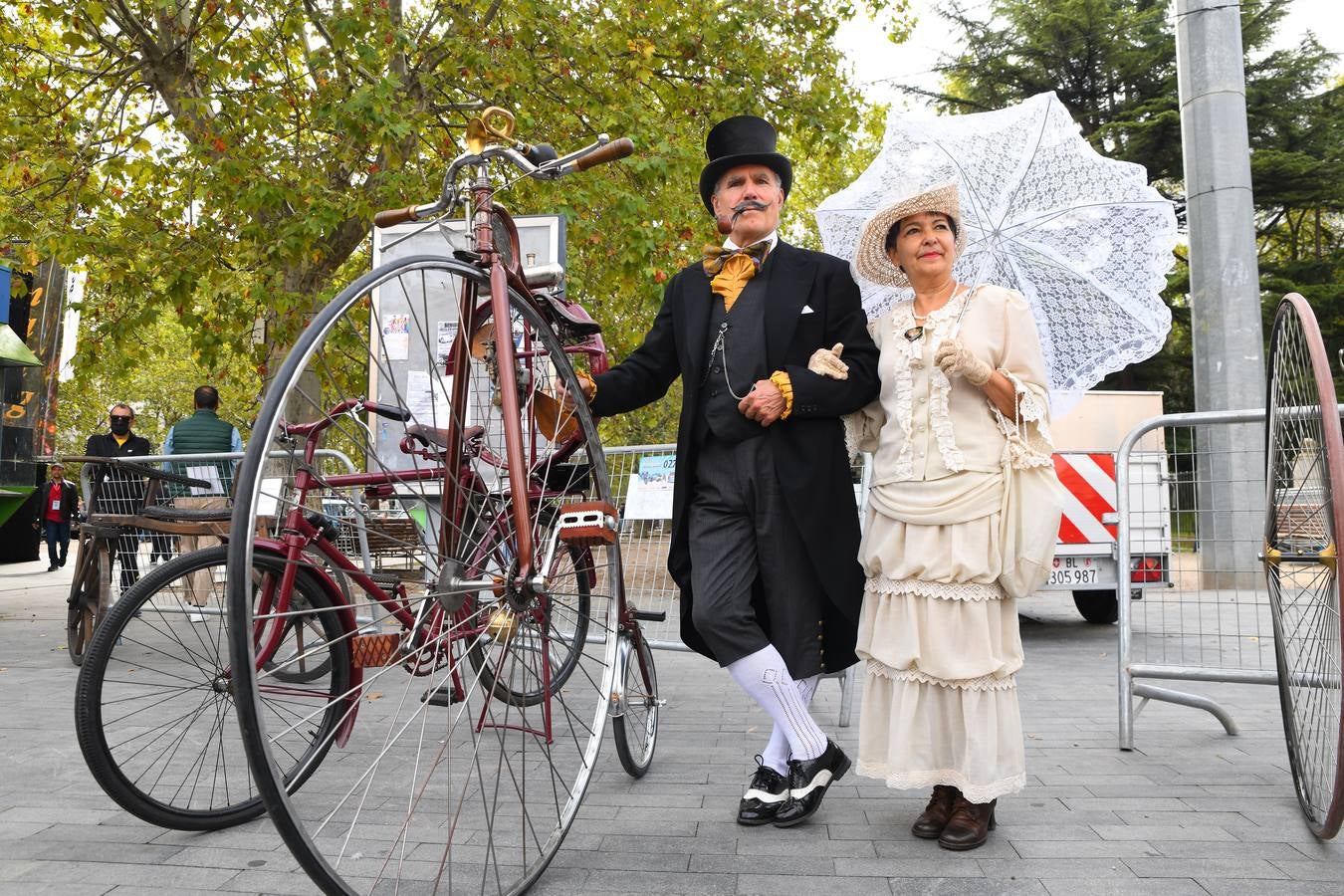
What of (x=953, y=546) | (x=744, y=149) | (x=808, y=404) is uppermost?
(x=744, y=149)

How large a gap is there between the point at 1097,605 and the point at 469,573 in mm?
7280

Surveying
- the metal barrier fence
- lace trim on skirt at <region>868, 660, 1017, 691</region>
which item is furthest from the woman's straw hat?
the metal barrier fence

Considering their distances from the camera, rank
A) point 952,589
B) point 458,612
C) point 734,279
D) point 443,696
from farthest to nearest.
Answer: point 734,279 → point 443,696 → point 952,589 → point 458,612

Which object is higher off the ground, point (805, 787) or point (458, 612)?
point (458, 612)

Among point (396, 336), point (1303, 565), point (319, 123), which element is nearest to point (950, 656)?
point (1303, 565)

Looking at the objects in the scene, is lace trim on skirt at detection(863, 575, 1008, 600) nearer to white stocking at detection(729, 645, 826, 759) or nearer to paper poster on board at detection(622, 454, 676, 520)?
white stocking at detection(729, 645, 826, 759)

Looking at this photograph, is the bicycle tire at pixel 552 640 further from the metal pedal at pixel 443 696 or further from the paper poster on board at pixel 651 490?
the paper poster on board at pixel 651 490

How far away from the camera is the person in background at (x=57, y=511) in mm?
15586

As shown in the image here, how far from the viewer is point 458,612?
2570mm

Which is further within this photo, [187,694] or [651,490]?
[651,490]

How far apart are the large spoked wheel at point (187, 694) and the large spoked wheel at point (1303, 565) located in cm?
276

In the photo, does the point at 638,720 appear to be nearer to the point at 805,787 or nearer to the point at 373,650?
the point at 805,787

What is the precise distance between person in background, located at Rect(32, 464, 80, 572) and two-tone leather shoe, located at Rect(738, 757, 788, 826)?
15311 millimetres

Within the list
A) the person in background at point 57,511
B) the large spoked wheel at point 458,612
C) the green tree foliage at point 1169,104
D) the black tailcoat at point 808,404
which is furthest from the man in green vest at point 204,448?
the green tree foliage at point 1169,104
